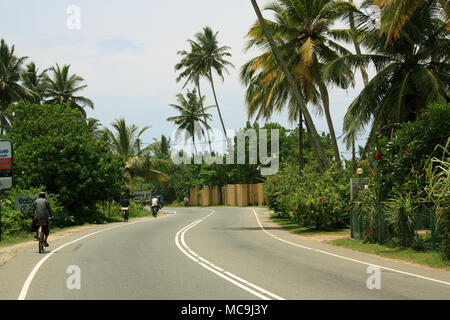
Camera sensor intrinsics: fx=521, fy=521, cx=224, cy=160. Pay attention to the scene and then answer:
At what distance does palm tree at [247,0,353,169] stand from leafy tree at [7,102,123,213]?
39.8 ft

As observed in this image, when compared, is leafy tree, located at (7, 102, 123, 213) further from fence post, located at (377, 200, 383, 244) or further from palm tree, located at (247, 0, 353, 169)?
fence post, located at (377, 200, 383, 244)

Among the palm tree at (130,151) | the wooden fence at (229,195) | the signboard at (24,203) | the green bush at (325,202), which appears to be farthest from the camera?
A: the wooden fence at (229,195)

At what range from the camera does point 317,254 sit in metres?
15.1

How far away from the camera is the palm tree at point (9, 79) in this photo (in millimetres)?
50188

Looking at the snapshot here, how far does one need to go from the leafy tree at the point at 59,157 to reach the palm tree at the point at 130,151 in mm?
14423

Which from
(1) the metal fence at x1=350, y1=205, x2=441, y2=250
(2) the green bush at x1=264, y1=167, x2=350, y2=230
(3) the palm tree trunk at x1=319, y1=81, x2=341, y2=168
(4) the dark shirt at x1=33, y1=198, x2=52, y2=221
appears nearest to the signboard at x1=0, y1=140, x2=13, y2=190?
(4) the dark shirt at x1=33, y1=198, x2=52, y2=221

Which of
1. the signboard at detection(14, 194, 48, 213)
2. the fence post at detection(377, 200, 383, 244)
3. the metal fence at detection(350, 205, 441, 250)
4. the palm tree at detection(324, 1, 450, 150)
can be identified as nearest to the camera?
the metal fence at detection(350, 205, 441, 250)

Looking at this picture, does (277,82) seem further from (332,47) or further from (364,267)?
(364,267)

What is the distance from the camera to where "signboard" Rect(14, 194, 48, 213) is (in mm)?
24391

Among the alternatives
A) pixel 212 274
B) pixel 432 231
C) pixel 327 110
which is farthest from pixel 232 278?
pixel 327 110

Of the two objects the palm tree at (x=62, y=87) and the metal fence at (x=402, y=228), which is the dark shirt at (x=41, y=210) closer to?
the metal fence at (x=402, y=228)

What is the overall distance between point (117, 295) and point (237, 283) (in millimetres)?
2337

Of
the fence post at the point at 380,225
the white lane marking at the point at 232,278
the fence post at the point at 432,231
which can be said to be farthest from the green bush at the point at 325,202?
the white lane marking at the point at 232,278
